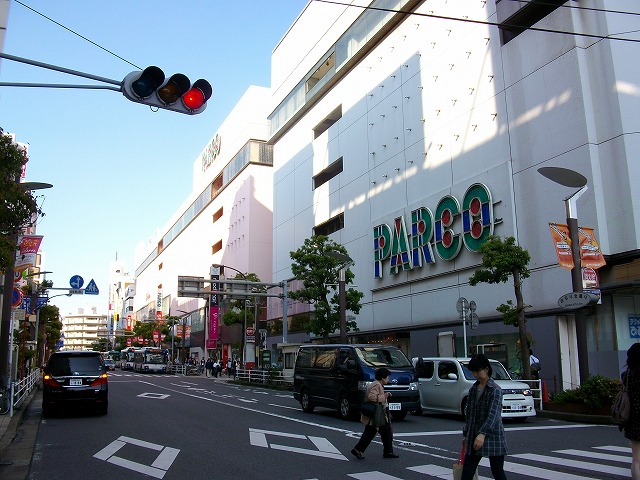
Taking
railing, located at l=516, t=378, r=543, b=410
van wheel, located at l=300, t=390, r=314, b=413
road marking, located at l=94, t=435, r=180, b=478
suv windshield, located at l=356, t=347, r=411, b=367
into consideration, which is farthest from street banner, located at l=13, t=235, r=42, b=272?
railing, located at l=516, t=378, r=543, b=410

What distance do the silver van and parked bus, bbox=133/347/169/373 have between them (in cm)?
4838

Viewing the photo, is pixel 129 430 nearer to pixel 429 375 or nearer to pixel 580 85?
pixel 429 375

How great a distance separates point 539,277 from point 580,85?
23.9ft

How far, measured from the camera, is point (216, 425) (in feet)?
48.1

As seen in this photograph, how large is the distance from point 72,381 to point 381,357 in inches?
338

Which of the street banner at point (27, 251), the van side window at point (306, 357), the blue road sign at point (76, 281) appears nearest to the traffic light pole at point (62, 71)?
the van side window at point (306, 357)

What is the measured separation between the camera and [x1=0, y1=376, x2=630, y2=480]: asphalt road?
8.80 meters

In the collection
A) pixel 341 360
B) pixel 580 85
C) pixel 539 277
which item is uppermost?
pixel 580 85

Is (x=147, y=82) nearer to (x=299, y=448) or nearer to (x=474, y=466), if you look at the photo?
(x=474, y=466)

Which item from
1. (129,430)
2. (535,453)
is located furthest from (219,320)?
(535,453)

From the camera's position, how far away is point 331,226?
138ft

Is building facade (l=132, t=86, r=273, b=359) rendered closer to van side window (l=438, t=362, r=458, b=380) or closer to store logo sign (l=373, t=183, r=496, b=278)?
store logo sign (l=373, t=183, r=496, b=278)

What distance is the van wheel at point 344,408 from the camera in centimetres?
1589

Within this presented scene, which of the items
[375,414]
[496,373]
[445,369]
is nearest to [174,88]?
[375,414]
